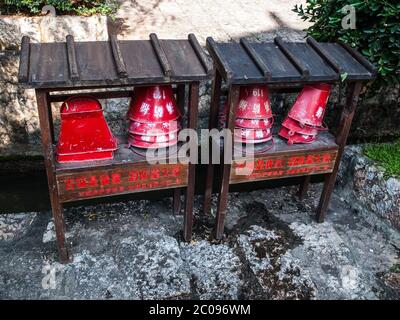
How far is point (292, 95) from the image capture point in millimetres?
5203

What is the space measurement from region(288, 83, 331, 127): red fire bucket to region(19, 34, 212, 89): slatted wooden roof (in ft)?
3.31

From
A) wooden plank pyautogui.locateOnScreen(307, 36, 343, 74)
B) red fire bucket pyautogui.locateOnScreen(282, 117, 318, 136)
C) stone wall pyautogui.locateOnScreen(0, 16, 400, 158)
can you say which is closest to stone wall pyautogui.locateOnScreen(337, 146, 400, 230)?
red fire bucket pyautogui.locateOnScreen(282, 117, 318, 136)

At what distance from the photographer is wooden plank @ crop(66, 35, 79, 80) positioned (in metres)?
2.58

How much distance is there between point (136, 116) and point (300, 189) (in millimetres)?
2084

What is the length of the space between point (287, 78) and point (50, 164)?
1.80 metres

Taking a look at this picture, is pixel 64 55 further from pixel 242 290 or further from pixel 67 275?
pixel 242 290

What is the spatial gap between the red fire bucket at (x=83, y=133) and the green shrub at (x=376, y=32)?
89.4 inches

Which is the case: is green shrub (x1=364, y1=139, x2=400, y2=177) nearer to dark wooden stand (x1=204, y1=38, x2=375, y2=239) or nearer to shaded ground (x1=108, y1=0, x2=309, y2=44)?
dark wooden stand (x1=204, y1=38, x2=375, y2=239)

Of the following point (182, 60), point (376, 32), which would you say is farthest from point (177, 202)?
point (376, 32)

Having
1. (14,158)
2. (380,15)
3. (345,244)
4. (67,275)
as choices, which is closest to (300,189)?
(345,244)

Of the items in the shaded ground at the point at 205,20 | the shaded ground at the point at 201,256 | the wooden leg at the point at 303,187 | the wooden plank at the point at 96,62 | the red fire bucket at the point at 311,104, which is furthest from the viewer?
the shaded ground at the point at 205,20

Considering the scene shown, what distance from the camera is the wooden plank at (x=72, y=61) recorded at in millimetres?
2584

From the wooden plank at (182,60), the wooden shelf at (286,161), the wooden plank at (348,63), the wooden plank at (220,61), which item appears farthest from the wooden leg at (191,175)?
the wooden plank at (348,63)

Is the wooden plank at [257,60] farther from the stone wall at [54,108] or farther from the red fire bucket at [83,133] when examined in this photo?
the stone wall at [54,108]
